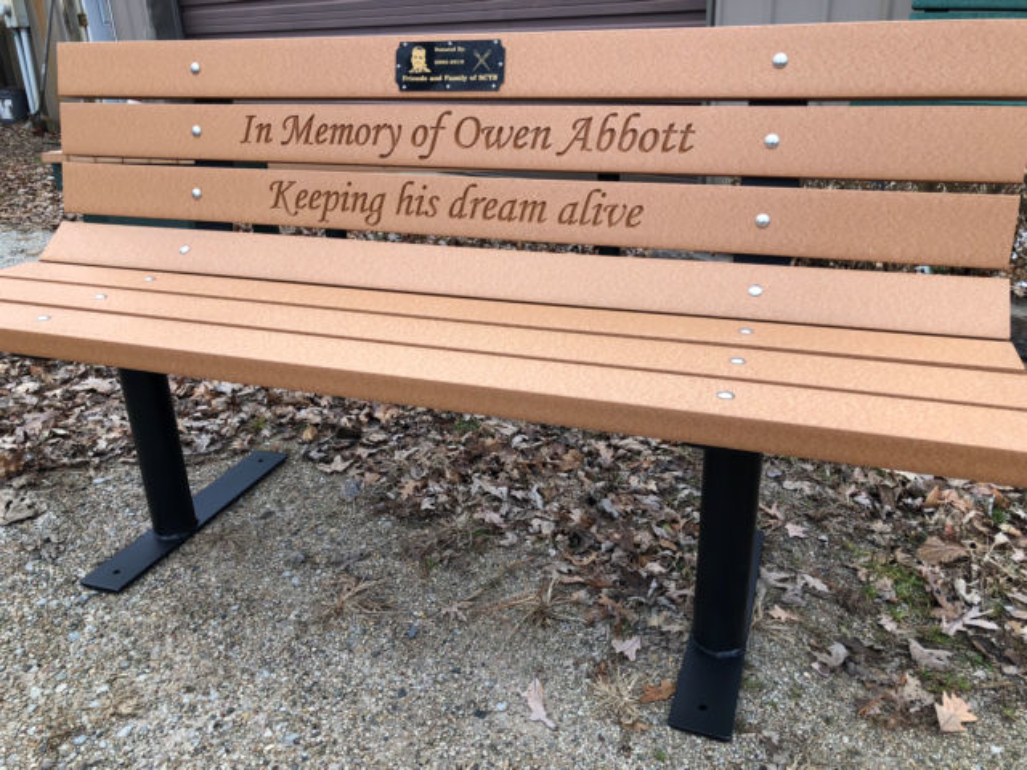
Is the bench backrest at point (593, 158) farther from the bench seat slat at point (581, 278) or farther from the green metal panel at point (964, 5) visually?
the green metal panel at point (964, 5)

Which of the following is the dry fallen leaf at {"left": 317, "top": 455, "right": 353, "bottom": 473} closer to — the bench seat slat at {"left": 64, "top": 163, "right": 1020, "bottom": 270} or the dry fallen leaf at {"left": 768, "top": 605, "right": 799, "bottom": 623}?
the bench seat slat at {"left": 64, "top": 163, "right": 1020, "bottom": 270}

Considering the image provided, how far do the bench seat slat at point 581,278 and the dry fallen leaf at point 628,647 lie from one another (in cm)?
80

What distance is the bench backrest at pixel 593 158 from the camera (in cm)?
175

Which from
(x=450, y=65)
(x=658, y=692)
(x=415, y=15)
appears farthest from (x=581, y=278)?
(x=415, y=15)

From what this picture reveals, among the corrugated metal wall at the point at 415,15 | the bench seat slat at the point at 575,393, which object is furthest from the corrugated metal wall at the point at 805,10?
the bench seat slat at the point at 575,393

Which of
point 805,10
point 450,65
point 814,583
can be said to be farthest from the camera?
point 805,10

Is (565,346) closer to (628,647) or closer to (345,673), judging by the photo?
(628,647)

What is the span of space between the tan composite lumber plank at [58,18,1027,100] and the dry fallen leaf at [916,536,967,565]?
1.24 meters

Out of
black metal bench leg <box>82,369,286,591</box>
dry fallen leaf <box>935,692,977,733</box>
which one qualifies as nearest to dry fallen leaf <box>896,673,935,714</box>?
dry fallen leaf <box>935,692,977,733</box>

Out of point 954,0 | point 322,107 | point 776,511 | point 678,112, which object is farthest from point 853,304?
point 954,0

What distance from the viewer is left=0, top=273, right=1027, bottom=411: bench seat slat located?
1.45m

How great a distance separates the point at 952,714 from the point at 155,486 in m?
2.07

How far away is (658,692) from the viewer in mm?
1905

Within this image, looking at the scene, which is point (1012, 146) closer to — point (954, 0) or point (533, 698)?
point (533, 698)
